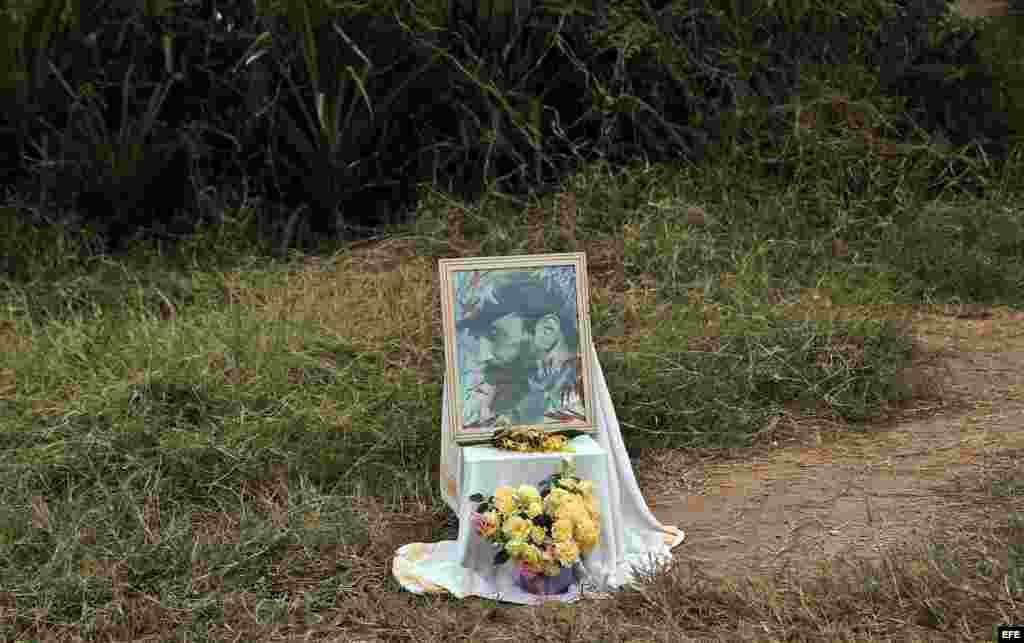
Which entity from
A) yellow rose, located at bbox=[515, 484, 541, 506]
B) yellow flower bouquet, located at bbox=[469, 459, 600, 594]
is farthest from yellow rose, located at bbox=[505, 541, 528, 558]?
yellow rose, located at bbox=[515, 484, 541, 506]

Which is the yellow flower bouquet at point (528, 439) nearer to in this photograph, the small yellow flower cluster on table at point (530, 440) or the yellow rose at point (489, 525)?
the small yellow flower cluster on table at point (530, 440)

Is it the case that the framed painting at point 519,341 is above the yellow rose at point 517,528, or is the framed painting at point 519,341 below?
above

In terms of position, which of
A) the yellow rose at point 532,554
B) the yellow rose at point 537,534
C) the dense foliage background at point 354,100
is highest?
the dense foliage background at point 354,100

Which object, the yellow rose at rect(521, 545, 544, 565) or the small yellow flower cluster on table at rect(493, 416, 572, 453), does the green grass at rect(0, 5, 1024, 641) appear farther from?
the small yellow flower cluster on table at rect(493, 416, 572, 453)

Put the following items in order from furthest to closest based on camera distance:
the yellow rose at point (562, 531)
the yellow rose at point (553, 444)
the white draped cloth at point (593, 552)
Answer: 1. the yellow rose at point (553, 444)
2. the white draped cloth at point (593, 552)
3. the yellow rose at point (562, 531)

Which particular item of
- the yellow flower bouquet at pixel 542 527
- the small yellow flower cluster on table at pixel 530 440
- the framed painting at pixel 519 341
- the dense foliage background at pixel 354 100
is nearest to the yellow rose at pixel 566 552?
the yellow flower bouquet at pixel 542 527

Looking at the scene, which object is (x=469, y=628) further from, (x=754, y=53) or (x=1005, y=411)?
(x=754, y=53)

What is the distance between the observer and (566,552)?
365cm

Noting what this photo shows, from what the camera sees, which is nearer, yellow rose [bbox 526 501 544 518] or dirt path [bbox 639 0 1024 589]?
yellow rose [bbox 526 501 544 518]

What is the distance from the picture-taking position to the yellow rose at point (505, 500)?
372cm

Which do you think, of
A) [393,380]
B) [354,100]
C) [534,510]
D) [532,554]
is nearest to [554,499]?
[534,510]

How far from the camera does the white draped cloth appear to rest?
3775 mm

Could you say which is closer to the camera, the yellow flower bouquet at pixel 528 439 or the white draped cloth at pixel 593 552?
the white draped cloth at pixel 593 552

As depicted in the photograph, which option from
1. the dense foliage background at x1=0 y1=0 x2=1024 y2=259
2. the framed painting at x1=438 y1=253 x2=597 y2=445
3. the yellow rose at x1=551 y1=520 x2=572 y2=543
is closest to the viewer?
the yellow rose at x1=551 y1=520 x2=572 y2=543
